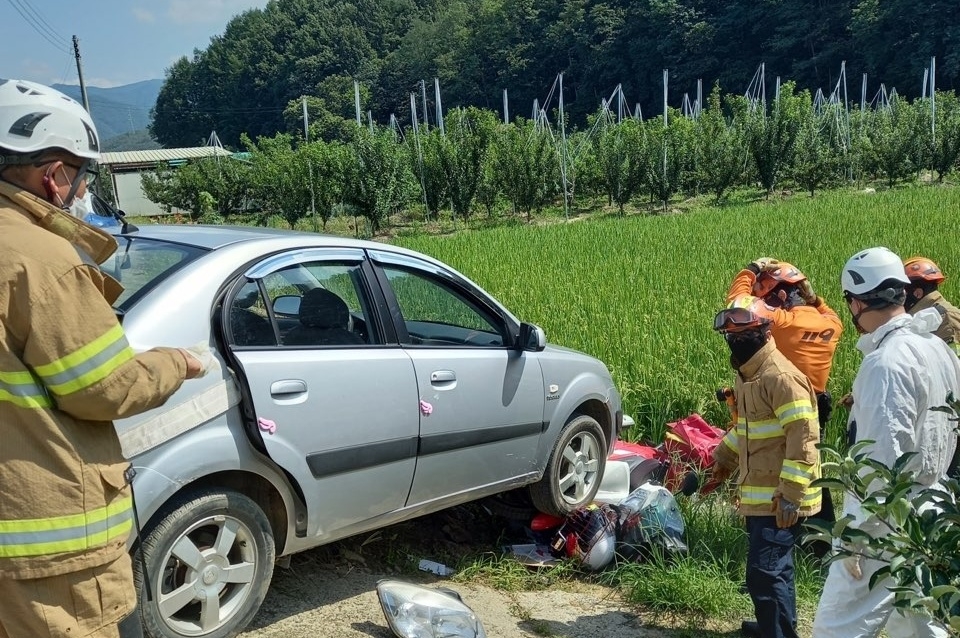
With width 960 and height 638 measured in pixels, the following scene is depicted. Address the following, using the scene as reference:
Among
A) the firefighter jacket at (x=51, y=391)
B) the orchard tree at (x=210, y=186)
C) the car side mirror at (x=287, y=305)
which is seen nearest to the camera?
the firefighter jacket at (x=51, y=391)

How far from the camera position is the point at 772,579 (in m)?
3.68

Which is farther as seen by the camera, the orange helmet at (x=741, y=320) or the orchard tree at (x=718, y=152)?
the orchard tree at (x=718, y=152)

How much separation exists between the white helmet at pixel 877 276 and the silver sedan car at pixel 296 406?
68.3 inches

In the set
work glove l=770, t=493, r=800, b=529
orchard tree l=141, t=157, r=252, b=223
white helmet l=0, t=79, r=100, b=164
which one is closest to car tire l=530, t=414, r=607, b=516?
work glove l=770, t=493, r=800, b=529

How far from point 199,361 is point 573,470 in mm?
3166

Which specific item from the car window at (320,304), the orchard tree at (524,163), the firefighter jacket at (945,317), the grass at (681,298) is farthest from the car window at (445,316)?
the orchard tree at (524,163)

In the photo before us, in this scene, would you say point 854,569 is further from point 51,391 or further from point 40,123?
point 40,123

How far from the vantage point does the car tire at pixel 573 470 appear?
4785 mm

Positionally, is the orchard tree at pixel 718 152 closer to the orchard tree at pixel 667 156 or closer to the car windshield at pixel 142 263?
the orchard tree at pixel 667 156

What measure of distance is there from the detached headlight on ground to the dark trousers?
124cm

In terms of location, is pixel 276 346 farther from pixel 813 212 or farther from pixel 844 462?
pixel 813 212

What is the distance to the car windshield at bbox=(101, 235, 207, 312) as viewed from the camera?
3172 millimetres

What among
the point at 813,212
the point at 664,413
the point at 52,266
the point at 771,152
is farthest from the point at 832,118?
the point at 52,266

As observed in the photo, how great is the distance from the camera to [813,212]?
21.2 meters
